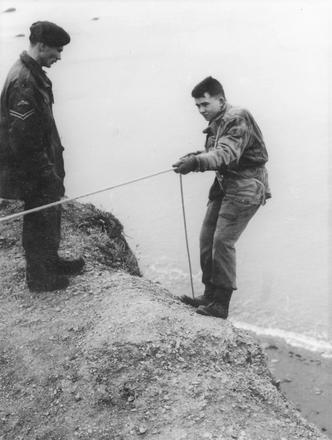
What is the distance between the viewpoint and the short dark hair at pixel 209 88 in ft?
15.7

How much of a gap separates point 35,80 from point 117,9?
2418 cm

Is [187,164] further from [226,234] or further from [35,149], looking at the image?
[35,149]

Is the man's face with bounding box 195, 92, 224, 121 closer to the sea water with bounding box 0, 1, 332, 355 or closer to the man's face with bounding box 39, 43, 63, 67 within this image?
the man's face with bounding box 39, 43, 63, 67

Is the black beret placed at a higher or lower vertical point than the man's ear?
higher

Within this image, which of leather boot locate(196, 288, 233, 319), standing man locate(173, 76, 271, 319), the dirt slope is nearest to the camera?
the dirt slope

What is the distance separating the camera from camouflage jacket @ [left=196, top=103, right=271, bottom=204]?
4645mm

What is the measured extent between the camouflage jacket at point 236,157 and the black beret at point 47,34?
1.43 meters

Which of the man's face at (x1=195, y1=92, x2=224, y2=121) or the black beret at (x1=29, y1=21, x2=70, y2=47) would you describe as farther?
the man's face at (x1=195, y1=92, x2=224, y2=121)

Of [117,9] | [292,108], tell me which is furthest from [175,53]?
[117,9]

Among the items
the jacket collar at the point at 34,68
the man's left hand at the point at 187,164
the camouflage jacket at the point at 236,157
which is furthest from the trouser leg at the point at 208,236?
the jacket collar at the point at 34,68

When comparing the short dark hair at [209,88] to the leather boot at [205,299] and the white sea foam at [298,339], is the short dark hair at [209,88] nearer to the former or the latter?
the leather boot at [205,299]

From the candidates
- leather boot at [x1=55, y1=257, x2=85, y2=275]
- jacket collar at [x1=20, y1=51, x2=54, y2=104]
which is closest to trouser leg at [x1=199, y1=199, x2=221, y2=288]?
leather boot at [x1=55, y1=257, x2=85, y2=275]

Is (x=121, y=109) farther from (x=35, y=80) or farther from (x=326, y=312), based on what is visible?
(x=35, y=80)

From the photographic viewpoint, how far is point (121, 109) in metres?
17.6
